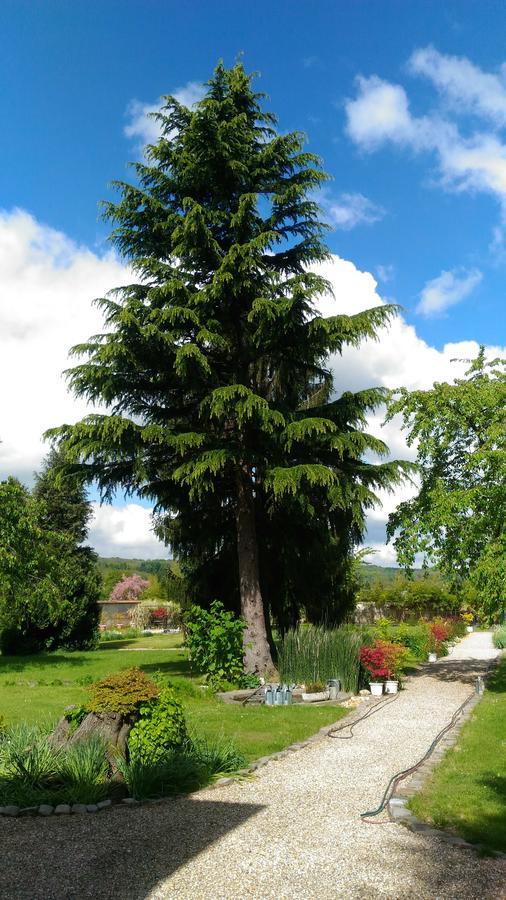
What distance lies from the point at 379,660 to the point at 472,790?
624 cm

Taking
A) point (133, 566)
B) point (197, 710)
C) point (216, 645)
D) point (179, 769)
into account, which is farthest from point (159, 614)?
point (133, 566)

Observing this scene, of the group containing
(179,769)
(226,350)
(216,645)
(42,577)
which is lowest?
(179,769)

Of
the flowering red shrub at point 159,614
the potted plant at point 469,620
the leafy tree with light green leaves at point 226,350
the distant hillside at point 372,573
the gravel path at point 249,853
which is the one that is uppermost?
the leafy tree with light green leaves at point 226,350

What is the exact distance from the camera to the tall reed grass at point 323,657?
38.1 feet

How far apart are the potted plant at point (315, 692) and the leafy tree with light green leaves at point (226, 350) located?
1829 mm

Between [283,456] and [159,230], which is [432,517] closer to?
[283,456]

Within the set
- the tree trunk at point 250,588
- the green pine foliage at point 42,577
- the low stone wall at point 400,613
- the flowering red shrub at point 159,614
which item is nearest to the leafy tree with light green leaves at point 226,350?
the tree trunk at point 250,588

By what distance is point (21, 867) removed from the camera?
3977mm

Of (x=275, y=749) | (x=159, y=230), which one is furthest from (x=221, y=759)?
(x=159, y=230)

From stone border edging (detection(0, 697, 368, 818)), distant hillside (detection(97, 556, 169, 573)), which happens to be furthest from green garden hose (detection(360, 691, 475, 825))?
distant hillside (detection(97, 556, 169, 573))

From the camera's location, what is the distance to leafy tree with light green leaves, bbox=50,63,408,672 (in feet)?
41.5

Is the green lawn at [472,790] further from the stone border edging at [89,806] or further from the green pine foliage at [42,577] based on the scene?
the green pine foliage at [42,577]

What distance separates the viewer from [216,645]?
11750 mm

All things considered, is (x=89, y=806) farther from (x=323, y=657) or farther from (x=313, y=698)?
(x=323, y=657)
